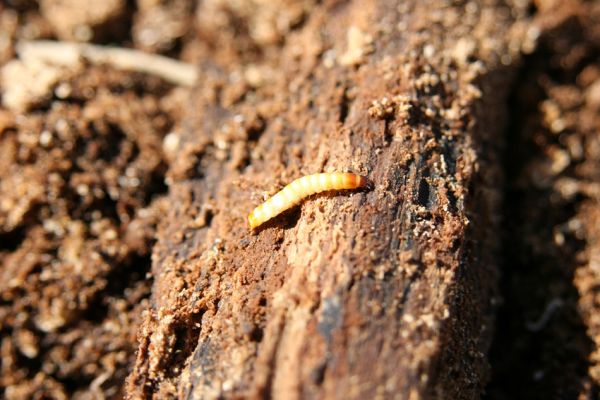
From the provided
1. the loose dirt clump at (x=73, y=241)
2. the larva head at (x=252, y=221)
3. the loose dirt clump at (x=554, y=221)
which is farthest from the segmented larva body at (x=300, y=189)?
the loose dirt clump at (x=554, y=221)

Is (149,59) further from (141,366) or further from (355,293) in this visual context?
(355,293)

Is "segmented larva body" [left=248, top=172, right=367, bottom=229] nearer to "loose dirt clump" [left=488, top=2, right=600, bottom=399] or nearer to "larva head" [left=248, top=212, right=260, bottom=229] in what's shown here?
"larva head" [left=248, top=212, right=260, bottom=229]

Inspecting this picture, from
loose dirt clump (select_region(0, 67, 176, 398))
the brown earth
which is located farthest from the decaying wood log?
loose dirt clump (select_region(0, 67, 176, 398))

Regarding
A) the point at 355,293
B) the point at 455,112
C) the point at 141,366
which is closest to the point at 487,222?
the point at 455,112

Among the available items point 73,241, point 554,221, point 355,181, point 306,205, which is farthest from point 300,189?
point 554,221

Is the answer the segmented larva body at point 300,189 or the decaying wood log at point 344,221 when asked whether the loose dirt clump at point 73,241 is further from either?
the segmented larva body at point 300,189

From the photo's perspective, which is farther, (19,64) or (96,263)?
(19,64)

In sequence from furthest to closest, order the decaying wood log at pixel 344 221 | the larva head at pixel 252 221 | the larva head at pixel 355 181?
the larva head at pixel 252 221, the larva head at pixel 355 181, the decaying wood log at pixel 344 221
